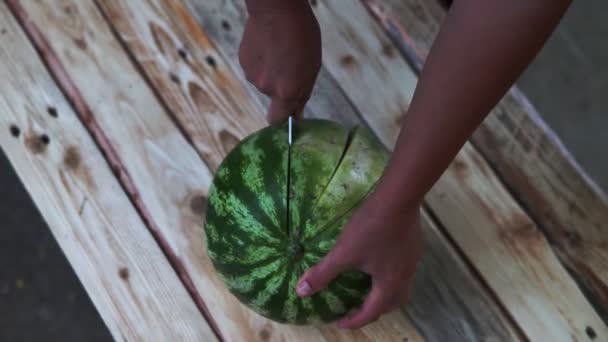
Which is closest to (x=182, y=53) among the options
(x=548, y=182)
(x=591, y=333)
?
(x=548, y=182)

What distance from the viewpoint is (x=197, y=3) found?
1.41m

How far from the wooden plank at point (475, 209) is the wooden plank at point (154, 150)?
0.23 m

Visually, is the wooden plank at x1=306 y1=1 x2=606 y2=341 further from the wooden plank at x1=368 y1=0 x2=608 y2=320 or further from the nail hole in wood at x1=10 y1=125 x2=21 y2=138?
the nail hole in wood at x1=10 y1=125 x2=21 y2=138

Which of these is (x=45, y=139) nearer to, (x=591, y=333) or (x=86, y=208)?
(x=86, y=208)

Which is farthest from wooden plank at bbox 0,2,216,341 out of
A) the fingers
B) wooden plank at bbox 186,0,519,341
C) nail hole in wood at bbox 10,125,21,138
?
wooden plank at bbox 186,0,519,341

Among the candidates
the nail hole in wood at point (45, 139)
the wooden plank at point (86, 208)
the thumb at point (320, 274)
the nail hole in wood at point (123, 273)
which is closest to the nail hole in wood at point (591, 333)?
the thumb at point (320, 274)

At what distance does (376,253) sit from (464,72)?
0.32 m

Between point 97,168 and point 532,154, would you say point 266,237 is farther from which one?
point 532,154

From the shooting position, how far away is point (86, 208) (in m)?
1.30

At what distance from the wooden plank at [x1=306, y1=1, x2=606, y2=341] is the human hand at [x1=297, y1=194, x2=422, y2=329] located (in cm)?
33

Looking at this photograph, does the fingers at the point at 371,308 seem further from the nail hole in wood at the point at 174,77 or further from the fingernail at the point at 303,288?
the nail hole in wood at the point at 174,77

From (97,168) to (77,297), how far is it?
340 millimetres

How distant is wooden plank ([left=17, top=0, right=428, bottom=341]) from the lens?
1245mm

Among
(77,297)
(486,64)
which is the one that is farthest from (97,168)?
(486,64)
